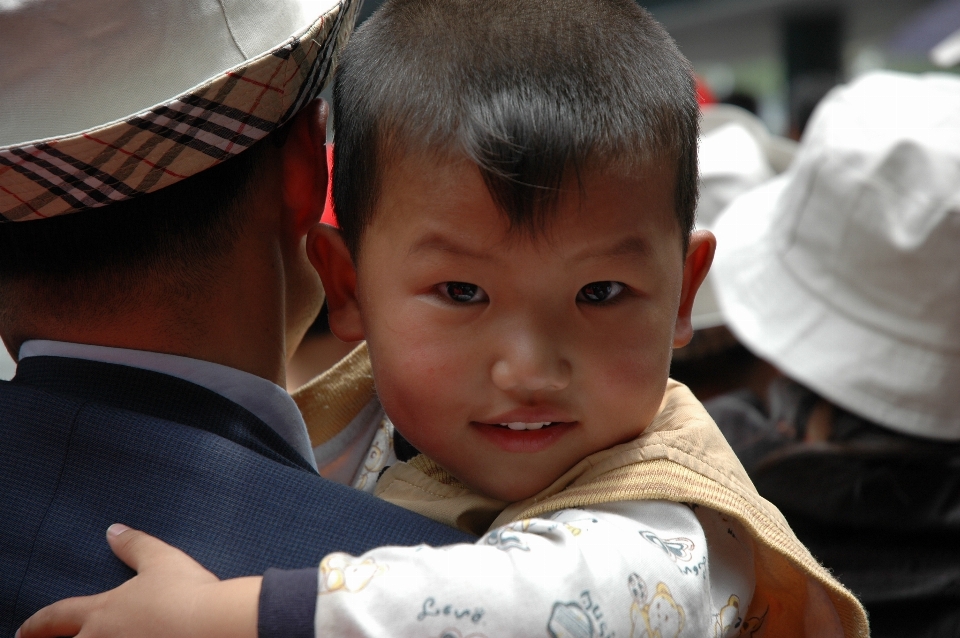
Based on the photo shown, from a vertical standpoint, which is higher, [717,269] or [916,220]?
[916,220]

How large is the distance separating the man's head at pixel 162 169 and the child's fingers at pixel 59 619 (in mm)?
328

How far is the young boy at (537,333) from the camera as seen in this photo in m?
1.02

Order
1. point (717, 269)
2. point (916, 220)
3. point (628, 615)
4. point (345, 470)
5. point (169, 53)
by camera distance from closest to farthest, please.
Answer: point (628, 615) < point (169, 53) < point (345, 470) < point (916, 220) < point (717, 269)

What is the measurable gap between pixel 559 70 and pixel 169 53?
0.44m

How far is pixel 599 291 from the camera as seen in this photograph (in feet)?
3.99

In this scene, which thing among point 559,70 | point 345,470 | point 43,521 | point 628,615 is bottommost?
point 345,470

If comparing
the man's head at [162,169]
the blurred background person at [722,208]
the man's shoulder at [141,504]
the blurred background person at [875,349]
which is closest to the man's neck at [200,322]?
the man's head at [162,169]

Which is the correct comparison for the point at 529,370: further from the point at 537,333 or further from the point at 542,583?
the point at 542,583

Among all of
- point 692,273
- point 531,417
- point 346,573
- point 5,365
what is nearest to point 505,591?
point 346,573

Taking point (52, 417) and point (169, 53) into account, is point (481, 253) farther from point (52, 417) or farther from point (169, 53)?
point (52, 417)

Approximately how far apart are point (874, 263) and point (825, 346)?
220mm

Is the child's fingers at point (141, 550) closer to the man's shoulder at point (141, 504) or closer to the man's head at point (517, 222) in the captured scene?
the man's shoulder at point (141, 504)

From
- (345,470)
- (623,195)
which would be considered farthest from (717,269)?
(623,195)

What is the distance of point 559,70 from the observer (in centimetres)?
115
